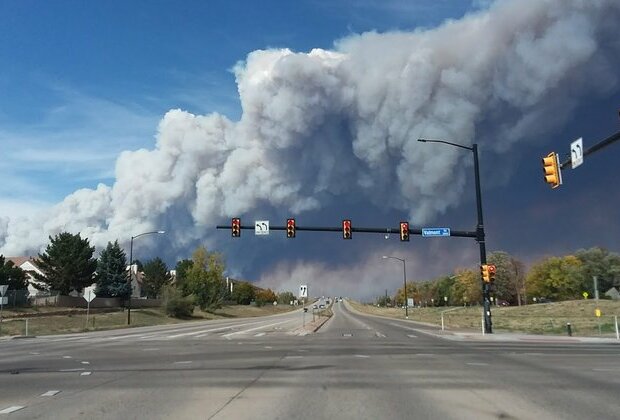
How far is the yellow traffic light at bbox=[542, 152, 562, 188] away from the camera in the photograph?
22.4 m

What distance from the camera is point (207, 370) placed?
15.6 metres

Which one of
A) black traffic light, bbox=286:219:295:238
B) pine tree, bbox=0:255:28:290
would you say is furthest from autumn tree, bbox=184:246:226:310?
black traffic light, bbox=286:219:295:238

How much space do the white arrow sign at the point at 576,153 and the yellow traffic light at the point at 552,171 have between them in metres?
1.02

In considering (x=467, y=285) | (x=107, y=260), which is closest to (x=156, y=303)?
(x=107, y=260)

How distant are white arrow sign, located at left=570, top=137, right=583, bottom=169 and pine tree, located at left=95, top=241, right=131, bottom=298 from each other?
252 ft

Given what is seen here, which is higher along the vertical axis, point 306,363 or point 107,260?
point 107,260

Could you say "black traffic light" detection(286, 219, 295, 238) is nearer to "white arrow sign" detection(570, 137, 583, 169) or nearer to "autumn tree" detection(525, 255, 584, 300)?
"white arrow sign" detection(570, 137, 583, 169)

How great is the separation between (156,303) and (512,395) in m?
88.9

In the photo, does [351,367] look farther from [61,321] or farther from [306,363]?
[61,321]

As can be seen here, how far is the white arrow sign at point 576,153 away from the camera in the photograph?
20.8 metres

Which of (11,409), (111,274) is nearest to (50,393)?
(11,409)

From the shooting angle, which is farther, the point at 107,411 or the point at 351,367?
the point at 351,367

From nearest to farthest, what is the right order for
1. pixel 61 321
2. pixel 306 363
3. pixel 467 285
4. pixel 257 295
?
pixel 306 363 < pixel 61 321 < pixel 467 285 < pixel 257 295

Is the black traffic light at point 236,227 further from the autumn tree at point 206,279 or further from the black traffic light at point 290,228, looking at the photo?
the autumn tree at point 206,279
